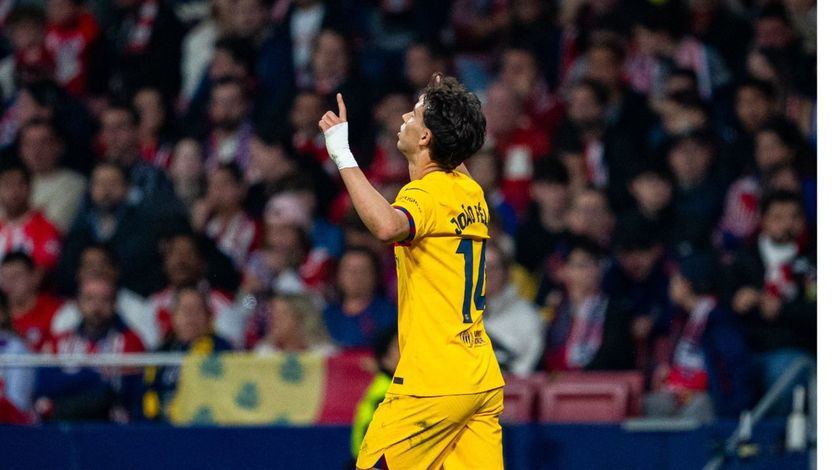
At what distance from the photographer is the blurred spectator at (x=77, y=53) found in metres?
12.6

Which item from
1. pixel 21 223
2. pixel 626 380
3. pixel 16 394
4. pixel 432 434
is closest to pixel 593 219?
pixel 626 380

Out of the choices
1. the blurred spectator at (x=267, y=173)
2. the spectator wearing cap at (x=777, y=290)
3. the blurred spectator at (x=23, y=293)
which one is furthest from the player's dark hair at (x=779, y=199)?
the blurred spectator at (x=23, y=293)

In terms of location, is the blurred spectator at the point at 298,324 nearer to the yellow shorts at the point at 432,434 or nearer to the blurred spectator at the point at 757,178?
the blurred spectator at the point at 757,178

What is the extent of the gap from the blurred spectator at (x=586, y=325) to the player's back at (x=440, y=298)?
325cm

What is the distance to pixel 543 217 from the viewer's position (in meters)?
9.70

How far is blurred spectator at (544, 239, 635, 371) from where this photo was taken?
850cm

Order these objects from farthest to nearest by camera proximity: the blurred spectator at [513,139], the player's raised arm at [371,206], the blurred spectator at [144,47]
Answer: the blurred spectator at [144,47]
the blurred spectator at [513,139]
the player's raised arm at [371,206]

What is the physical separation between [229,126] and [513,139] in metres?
2.38

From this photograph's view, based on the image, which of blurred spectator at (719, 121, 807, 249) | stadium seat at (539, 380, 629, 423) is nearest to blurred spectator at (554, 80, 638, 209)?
blurred spectator at (719, 121, 807, 249)

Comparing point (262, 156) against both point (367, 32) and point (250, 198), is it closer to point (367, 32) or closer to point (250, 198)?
point (250, 198)

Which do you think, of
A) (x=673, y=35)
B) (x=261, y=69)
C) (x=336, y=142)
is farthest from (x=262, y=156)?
(x=336, y=142)

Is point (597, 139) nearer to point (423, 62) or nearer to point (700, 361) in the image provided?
point (423, 62)

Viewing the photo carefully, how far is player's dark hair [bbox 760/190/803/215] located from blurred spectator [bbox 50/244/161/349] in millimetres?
4006

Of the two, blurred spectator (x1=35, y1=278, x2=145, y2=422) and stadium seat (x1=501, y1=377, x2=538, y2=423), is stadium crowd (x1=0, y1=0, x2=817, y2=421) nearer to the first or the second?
blurred spectator (x1=35, y1=278, x2=145, y2=422)
